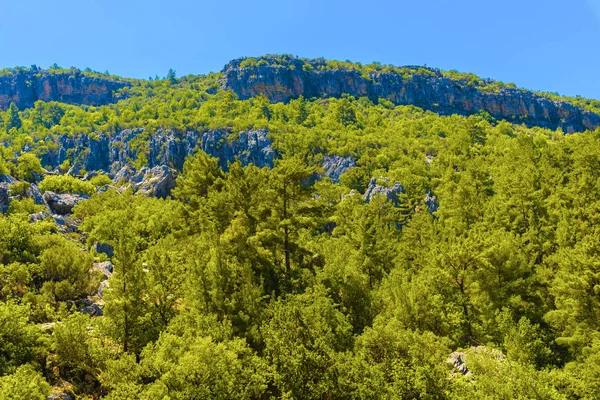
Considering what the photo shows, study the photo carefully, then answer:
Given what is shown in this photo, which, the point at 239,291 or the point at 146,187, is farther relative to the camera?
the point at 146,187

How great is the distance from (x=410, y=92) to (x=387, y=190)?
345ft

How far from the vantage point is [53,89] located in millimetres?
187875

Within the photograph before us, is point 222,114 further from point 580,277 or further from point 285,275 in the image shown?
point 580,277

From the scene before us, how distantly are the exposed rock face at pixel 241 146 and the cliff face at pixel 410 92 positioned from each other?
5443 cm

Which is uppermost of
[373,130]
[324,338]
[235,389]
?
[373,130]

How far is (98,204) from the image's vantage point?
69.6 m

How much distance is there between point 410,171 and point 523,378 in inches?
2507

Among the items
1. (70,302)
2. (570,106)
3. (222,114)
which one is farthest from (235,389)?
(570,106)

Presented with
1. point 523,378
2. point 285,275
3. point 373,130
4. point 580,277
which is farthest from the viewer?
point 373,130

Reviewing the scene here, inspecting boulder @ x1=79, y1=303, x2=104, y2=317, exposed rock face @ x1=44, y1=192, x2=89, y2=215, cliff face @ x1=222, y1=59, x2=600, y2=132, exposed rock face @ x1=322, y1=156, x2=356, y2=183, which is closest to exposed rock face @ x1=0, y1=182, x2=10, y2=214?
exposed rock face @ x1=44, y1=192, x2=89, y2=215

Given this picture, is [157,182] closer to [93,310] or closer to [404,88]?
[93,310]

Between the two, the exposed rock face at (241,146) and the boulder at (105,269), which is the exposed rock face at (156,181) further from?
the boulder at (105,269)

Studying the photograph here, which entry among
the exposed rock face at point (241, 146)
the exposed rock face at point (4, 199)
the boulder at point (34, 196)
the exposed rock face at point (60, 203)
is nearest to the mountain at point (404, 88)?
the exposed rock face at point (241, 146)

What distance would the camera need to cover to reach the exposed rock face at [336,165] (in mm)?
91312
